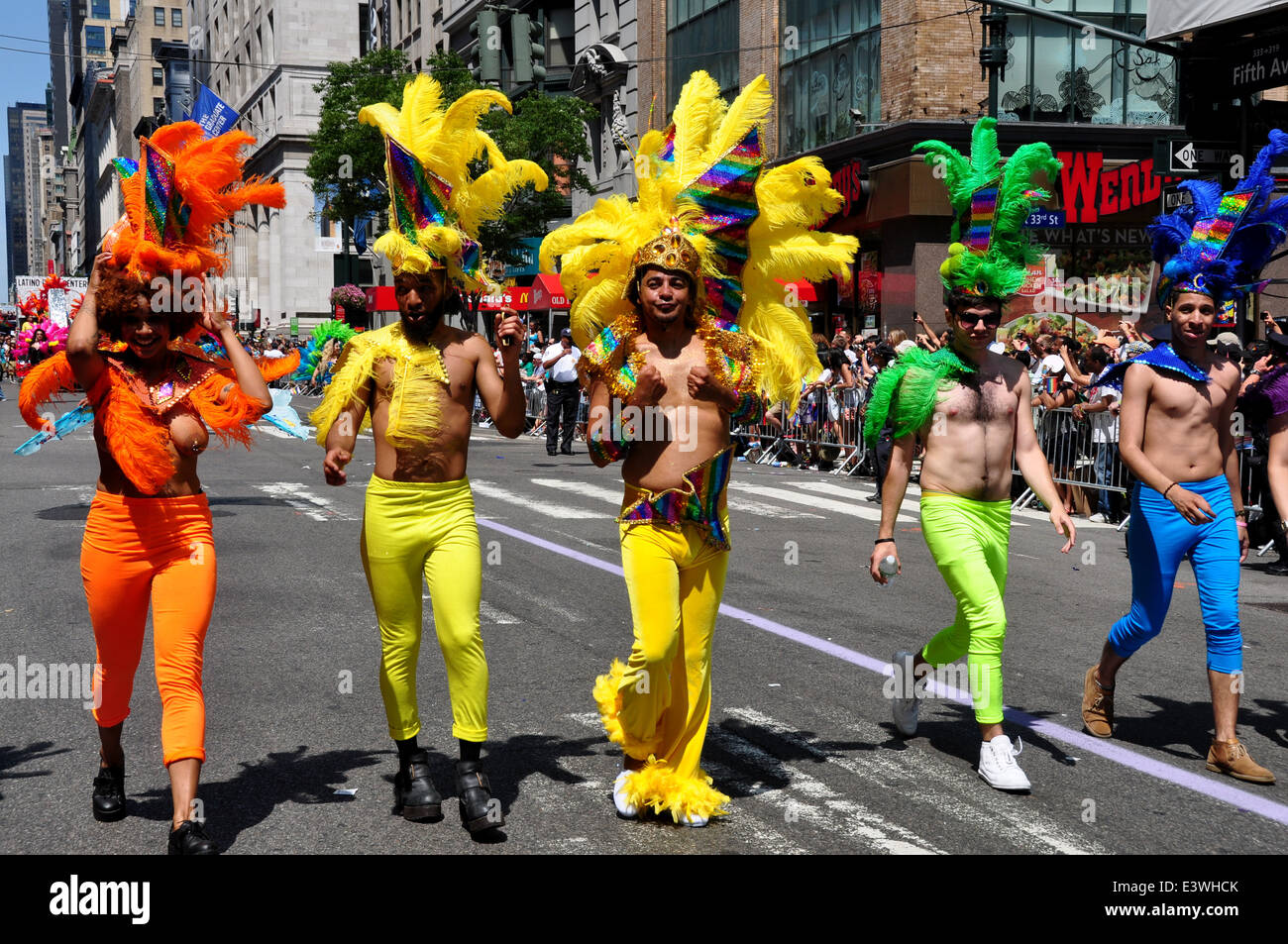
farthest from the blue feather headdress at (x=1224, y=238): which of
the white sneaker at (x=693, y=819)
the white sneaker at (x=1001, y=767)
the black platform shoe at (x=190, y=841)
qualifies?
the black platform shoe at (x=190, y=841)

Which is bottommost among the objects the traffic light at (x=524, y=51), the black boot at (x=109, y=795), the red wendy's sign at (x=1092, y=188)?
the black boot at (x=109, y=795)

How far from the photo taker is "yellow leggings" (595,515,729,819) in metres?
4.73

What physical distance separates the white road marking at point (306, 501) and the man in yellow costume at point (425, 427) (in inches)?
332

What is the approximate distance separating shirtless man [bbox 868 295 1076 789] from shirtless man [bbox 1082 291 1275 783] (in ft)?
1.44

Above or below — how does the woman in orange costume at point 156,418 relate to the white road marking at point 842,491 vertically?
above

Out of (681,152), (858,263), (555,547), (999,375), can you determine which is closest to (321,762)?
(681,152)

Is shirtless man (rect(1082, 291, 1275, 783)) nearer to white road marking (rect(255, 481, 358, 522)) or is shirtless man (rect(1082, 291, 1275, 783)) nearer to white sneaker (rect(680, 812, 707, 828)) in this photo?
white sneaker (rect(680, 812, 707, 828))

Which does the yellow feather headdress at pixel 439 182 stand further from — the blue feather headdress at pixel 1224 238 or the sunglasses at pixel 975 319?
the blue feather headdress at pixel 1224 238

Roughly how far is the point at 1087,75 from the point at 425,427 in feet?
80.1

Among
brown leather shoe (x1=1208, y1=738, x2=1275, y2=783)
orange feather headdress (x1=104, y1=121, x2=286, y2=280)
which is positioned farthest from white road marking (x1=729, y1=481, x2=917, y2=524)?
orange feather headdress (x1=104, y1=121, x2=286, y2=280)

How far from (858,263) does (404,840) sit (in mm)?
24859

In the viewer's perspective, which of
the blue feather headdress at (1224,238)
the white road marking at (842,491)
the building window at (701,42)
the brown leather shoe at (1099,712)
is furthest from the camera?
the building window at (701,42)

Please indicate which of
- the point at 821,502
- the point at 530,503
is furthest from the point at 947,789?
the point at 821,502

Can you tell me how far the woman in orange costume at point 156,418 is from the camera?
4.55 metres
